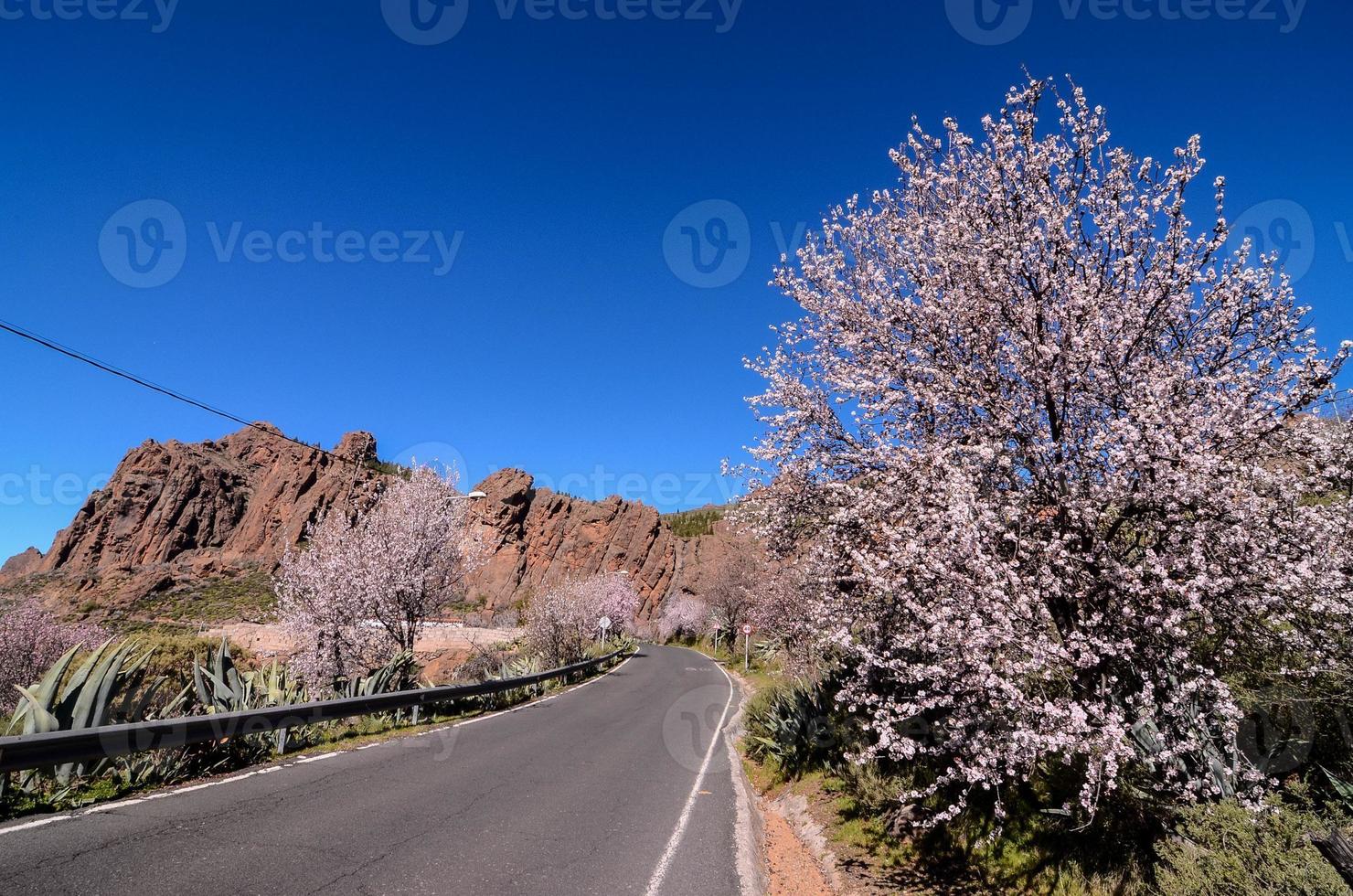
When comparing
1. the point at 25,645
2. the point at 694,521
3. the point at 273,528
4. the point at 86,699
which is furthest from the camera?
the point at 694,521

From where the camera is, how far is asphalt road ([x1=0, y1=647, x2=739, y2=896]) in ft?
16.6

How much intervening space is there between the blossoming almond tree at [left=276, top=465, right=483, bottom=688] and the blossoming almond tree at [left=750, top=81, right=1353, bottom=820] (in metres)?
16.0

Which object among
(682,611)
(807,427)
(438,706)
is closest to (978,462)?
(807,427)

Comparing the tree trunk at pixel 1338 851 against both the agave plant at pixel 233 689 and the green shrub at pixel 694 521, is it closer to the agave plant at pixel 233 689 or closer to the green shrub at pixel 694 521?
the agave plant at pixel 233 689

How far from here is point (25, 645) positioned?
15.4 metres

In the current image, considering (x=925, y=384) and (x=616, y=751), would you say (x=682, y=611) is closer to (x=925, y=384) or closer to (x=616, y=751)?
(x=616, y=751)

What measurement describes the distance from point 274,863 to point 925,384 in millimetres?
8101

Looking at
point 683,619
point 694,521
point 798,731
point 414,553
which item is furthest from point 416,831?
point 694,521

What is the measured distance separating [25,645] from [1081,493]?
74.3 feet

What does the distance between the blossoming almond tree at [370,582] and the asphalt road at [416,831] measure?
7737 millimetres

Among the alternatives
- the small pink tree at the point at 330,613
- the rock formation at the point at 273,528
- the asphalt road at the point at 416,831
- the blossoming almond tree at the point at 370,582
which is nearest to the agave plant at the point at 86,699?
the asphalt road at the point at 416,831

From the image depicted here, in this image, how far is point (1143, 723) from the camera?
5.51 metres

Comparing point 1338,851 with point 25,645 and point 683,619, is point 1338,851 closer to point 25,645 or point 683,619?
point 25,645

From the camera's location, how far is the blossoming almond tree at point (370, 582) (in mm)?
18422
